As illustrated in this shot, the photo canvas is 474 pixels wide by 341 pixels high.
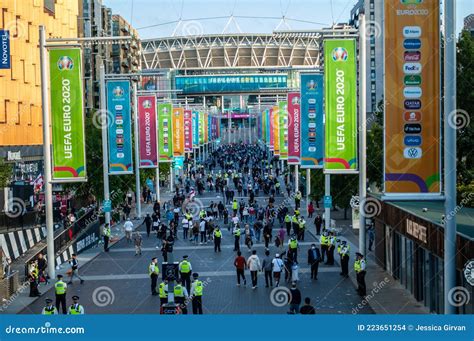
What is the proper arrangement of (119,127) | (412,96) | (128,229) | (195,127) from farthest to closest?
(195,127)
(119,127)
(128,229)
(412,96)

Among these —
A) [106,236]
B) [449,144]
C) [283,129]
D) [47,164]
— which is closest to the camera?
[449,144]

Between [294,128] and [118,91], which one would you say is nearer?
[118,91]

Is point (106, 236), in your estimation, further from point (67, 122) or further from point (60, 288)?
point (60, 288)

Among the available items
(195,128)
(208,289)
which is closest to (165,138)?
(195,128)

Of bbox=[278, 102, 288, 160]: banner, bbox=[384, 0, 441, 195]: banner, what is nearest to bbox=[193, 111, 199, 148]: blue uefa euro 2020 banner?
bbox=[278, 102, 288, 160]: banner

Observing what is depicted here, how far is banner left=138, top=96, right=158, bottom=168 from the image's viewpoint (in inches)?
1796

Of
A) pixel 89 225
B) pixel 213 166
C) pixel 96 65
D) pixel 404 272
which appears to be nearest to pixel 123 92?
pixel 89 225

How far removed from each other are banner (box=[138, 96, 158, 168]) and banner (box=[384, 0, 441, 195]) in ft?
106

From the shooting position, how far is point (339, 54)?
26.9 meters

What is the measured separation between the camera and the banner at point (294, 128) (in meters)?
40.9

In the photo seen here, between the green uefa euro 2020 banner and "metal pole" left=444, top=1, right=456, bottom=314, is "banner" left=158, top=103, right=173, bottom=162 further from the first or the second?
"metal pole" left=444, top=1, right=456, bottom=314

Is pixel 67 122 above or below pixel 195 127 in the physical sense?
below

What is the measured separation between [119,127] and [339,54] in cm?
1533
